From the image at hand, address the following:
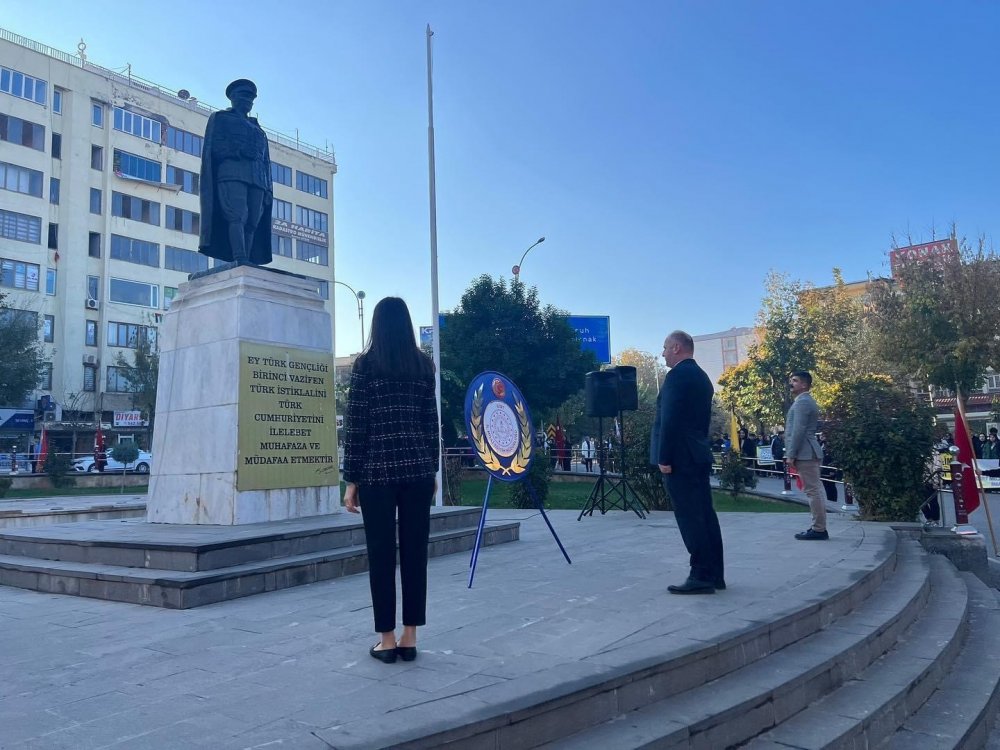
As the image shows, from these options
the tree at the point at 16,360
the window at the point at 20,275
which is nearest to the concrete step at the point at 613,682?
the tree at the point at 16,360

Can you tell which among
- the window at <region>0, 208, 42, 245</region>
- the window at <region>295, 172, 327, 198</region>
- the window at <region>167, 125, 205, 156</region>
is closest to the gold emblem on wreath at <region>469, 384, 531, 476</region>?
the window at <region>0, 208, 42, 245</region>

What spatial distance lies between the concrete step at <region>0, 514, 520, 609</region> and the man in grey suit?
15.4ft

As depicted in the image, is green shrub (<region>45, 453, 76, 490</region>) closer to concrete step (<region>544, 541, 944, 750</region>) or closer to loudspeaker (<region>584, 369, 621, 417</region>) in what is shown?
loudspeaker (<region>584, 369, 621, 417</region>)

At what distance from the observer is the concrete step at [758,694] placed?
300 cm

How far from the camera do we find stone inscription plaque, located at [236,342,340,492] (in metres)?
7.71

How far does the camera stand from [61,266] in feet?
139

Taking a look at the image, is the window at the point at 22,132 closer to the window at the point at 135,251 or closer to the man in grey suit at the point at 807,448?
the window at the point at 135,251

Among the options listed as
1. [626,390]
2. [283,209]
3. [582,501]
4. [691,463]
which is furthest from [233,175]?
[283,209]

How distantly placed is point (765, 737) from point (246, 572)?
3861 millimetres

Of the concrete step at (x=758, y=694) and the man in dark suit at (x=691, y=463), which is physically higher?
the man in dark suit at (x=691, y=463)

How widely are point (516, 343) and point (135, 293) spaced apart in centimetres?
2599

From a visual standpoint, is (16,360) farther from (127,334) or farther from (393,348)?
(393,348)

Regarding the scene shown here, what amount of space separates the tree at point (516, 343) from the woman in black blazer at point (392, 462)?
96.6ft

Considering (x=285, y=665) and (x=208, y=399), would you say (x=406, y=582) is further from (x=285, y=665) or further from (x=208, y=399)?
(x=208, y=399)
